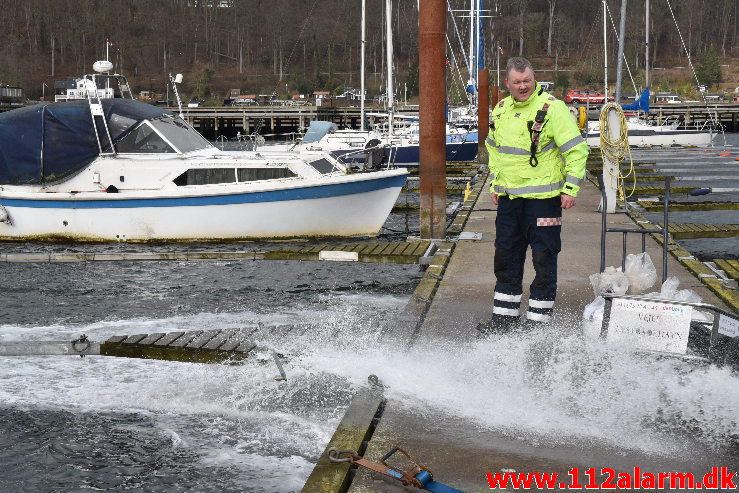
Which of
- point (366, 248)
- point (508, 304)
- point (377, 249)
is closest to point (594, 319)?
point (508, 304)

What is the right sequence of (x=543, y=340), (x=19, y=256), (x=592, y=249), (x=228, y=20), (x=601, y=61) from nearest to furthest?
1. (x=543, y=340)
2. (x=592, y=249)
3. (x=19, y=256)
4. (x=601, y=61)
5. (x=228, y=20)

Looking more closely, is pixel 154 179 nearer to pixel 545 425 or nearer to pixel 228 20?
pixel 545 425

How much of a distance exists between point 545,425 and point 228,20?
123520mm

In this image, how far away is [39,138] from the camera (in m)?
16.4

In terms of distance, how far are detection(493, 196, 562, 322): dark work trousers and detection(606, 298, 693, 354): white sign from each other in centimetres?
96

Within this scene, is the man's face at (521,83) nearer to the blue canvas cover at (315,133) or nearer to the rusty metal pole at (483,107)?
the blue canvas cover at (315,133)

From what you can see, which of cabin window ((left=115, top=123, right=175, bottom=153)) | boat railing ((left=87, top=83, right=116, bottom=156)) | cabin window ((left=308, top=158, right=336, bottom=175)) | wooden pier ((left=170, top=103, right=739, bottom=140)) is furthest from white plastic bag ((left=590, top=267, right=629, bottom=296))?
wooden pier ((left=170, top=103, right=739, bottom=140))

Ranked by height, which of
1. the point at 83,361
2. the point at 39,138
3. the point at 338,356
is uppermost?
the point at 39,138

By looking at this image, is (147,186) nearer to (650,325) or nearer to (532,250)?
(532,250)

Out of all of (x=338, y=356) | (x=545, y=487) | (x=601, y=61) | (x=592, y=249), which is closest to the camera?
(x=545, y=487)

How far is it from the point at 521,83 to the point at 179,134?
11.6 metres

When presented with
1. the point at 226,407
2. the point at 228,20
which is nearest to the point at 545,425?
the point at 226,407

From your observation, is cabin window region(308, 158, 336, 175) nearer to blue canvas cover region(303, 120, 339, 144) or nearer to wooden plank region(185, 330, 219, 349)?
wooden plank region(185, 330, 219, 349)

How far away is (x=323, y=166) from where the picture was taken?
1672 cm
